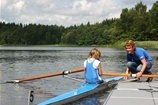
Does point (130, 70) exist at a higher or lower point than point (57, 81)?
higher

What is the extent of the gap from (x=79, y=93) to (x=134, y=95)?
183 centimetres

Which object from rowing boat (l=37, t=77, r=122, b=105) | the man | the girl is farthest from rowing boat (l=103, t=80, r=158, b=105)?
the girl

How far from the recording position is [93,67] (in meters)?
11.4

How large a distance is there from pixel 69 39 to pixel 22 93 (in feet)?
578

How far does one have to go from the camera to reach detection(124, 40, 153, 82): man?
1217 cm

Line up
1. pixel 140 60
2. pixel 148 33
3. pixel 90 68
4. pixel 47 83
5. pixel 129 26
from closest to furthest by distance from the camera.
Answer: pixel 90 68, pixel 140 60, pixel 47 83, pixel 148 33, pixel 129 26

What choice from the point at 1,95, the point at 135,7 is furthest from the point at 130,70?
the point at 135,7

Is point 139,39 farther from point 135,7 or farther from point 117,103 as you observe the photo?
point 117,103

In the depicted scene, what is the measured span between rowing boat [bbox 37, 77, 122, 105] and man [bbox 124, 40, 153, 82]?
39.9 inches

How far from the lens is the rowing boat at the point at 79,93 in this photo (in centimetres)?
945

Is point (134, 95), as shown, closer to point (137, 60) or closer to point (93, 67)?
point (93, 67)

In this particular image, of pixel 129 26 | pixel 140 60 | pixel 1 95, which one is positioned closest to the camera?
pixel 140 60

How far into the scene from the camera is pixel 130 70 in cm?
1345

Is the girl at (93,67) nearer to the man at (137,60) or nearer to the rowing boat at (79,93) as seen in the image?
the rowing boat at (79,93)
